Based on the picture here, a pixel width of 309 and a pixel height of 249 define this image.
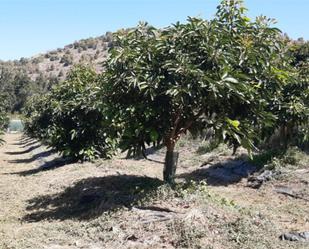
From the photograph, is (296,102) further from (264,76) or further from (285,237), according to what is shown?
(285,237)

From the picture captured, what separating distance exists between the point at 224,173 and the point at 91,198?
18.1ft

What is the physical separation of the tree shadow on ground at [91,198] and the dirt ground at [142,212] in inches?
0.9

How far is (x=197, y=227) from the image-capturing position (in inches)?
304

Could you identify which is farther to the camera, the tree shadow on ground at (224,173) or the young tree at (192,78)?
the tree shadow on ground at (224,173)

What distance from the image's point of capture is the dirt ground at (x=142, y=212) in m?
A: 7.58

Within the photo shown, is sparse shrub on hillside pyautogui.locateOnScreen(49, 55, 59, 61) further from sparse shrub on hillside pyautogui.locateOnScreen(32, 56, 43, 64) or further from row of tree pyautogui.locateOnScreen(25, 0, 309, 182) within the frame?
row of tree pyautogui.locateOnScreen(25, 0, 309, 182)

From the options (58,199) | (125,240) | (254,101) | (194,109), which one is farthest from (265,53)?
(58,199)

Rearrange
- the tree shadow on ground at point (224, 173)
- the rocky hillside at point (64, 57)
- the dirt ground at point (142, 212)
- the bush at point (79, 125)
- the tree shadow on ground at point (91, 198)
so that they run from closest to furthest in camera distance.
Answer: the dirt ground at point (142, 212) → the tree shadow on ground at point (91, 198) → the tree shadow on ground at point (224, 173) → the bush at point (79, 125) → the rocky hillside at point (64, 57)

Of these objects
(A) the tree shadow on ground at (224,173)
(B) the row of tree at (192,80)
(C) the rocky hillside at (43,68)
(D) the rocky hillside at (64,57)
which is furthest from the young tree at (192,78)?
(D) the rocky hillside at (64,57)

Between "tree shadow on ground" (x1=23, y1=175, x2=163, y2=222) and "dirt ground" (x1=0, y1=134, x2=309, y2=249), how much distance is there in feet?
0.08

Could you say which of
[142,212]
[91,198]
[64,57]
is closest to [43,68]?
[64,57]

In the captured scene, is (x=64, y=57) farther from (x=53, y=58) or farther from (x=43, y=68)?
(x=43, y=68)

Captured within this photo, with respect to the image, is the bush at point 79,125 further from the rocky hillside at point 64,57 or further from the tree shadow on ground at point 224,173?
the rocky hillside at point 64,57

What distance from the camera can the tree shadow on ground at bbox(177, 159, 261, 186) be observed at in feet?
46.1
